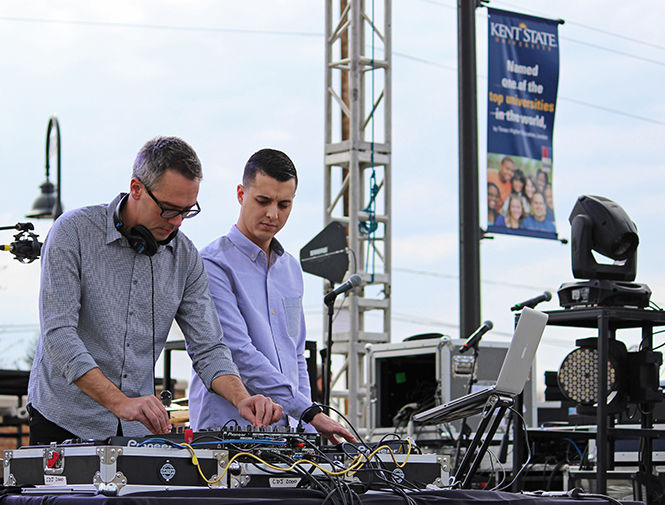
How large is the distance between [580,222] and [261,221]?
211cm

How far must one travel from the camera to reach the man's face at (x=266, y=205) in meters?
2.91

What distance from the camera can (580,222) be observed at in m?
4.55

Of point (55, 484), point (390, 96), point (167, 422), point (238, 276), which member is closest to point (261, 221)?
point (238, 276)

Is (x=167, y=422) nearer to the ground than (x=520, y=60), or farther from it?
nearer to the ground

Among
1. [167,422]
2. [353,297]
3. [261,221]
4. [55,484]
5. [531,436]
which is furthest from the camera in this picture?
[353,297]

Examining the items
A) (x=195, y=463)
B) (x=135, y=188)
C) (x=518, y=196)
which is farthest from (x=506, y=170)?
(x=195, y=463)

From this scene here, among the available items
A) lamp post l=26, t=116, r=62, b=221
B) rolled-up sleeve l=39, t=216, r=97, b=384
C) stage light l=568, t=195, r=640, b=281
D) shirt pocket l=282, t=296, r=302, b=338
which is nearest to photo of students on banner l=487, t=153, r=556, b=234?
lamp post l=26, t=116, r=62, b=221

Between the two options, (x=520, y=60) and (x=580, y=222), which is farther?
(x=520, y=60)

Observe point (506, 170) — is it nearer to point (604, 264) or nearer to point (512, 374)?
point (604, 264)

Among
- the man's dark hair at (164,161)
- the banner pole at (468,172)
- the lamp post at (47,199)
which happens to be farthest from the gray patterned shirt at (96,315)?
the banner pole at (468,172)

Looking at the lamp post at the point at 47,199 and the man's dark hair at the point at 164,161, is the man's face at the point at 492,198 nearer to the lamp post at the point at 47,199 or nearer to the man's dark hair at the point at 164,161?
the lamp post at the point at 47,199

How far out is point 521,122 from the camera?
866 cm

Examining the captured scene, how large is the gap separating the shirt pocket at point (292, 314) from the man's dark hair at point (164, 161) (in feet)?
2.35

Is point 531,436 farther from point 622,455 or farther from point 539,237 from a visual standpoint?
point 539,237
